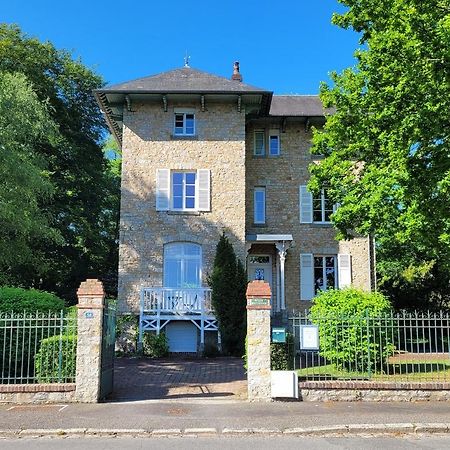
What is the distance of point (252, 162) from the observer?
23516 mm

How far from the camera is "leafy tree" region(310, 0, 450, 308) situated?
12.8 meters

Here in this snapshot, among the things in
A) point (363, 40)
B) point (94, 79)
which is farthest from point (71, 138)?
point (363, 40)

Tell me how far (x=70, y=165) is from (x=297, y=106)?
1348 centimetres

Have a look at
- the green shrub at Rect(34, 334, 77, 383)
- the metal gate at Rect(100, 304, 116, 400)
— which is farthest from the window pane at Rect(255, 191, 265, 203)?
the green shrub at Rect(34, 334, 77, 383)

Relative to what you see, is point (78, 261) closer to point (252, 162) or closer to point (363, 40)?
point (252, 162)

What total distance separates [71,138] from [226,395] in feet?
73.5

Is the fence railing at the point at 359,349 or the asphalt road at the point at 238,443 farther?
the fence railing at the point at 359,349

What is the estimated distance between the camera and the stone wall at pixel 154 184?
68.9 ft

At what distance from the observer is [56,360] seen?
11.3 m

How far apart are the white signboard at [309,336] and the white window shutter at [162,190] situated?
36.7 feet

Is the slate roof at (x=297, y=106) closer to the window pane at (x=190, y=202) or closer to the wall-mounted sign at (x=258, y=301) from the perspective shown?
the window pane at (x=190, y=202)

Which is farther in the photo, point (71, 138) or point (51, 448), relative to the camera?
point (71, 138)

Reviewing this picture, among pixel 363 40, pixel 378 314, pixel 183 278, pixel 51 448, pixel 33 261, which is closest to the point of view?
pixel 51 448

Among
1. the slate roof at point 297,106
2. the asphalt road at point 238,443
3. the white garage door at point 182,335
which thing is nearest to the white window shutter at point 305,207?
the slate roof at point 297,106
